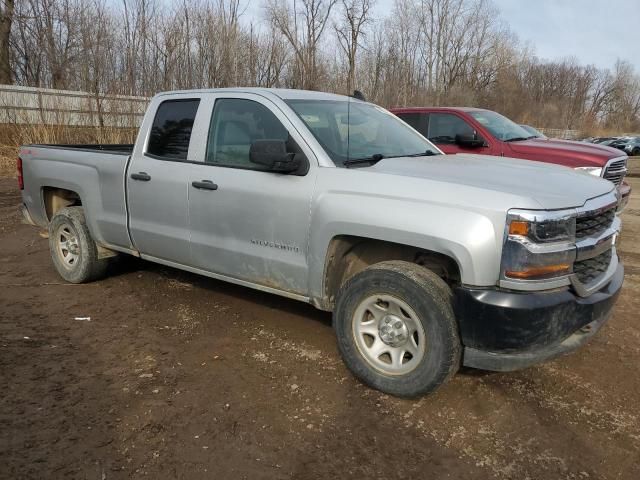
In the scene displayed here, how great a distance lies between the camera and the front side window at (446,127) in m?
8.21

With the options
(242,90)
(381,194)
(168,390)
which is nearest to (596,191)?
(381,194)

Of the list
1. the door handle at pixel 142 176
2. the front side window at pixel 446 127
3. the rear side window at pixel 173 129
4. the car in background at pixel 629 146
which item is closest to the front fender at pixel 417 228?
the rear side window at pixel 173 129

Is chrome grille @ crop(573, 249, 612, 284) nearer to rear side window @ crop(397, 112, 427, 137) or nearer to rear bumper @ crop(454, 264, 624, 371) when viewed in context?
rear bumper @ crop(454, 264, 624, 371)

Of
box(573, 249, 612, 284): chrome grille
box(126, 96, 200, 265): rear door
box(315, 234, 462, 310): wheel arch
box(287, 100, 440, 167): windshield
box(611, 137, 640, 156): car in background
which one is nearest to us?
box(573, 249, 612, 284): chrome grille

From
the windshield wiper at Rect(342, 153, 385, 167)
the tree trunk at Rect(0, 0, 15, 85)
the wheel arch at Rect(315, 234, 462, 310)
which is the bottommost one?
the wheel arch at Rect(315, 234, 462, 310)

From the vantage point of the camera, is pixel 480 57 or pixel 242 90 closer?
pixel 242 90

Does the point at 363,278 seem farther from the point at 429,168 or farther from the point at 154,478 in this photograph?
the point at 154,478

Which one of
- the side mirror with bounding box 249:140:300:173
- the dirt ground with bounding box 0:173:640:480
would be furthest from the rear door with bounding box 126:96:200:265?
the side mirror with bounding box 249:140:300:173

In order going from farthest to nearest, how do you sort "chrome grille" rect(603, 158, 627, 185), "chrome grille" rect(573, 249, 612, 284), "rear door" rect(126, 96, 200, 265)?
"chrome grille" rect(603, 158, 627, 185) < "rear door" rect(126, 96, 200, 265) < "chrome grille" rect(573, 249, 612, 284)

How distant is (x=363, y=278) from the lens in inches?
129

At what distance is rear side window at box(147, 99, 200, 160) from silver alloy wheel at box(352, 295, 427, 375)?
6.67ft

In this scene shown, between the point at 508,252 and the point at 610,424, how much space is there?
122cm

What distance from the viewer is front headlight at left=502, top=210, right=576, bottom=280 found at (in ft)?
9.05

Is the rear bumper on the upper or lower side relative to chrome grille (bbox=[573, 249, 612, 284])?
lower
